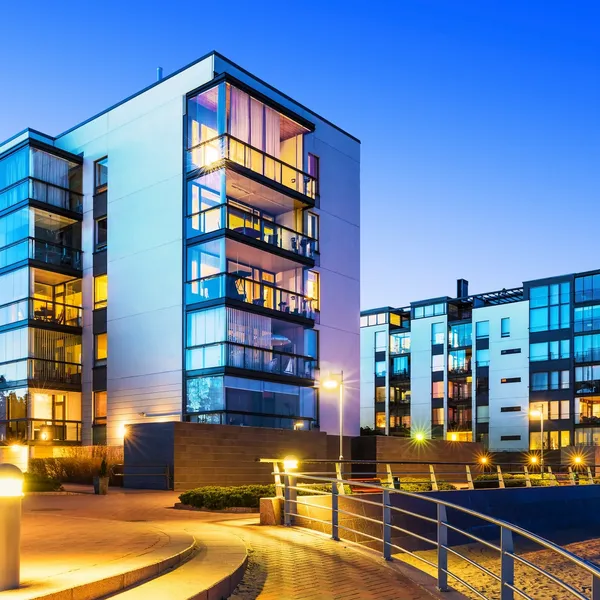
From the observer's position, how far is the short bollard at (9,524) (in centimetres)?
732

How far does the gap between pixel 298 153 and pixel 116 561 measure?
28.5 meters

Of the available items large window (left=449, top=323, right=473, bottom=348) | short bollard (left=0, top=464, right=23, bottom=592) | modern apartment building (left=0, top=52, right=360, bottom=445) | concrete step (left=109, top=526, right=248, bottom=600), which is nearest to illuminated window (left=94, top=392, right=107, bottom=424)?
modern apartment building (left=0, top=52, right=360, bottom=445)

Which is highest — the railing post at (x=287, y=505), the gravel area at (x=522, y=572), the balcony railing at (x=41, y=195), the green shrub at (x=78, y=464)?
the balcony railing at (x=41, y=195)

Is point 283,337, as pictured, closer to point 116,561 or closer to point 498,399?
point 116,561

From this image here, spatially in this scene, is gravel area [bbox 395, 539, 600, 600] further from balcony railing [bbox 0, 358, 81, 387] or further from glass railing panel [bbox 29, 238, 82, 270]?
glass railing panel [bbox 29, 238, 82, 270]

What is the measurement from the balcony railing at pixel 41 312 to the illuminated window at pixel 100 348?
4.80 ft

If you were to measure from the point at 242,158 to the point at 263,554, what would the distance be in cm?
2241

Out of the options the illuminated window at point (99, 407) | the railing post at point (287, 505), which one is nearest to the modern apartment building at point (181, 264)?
the illuminated window at point (99, 407)

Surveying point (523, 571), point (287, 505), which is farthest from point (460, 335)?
point (287, 505)

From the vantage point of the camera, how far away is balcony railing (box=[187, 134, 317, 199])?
31.3m

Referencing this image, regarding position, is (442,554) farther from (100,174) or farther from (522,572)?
(100,174)

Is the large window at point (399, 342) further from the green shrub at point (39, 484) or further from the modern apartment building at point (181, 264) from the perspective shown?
the green shrub at point (39, 484)

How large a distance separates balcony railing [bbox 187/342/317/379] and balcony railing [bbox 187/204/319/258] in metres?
4.58

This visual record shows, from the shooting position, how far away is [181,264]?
106 ft
